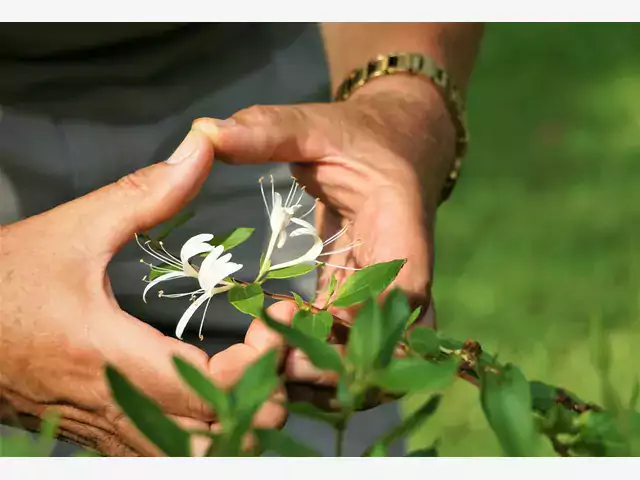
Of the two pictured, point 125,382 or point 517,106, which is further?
point 517,106

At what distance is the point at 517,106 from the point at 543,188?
0.18 m

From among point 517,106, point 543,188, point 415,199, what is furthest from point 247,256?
point 517,106

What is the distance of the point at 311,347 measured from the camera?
0.27m

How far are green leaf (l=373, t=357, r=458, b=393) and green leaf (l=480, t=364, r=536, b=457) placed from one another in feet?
0.06

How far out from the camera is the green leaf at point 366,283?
410mm

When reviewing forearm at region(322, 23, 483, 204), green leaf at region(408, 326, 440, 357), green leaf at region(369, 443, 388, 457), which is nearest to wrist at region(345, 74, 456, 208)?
forearm at region(322, 23, 483, 204)

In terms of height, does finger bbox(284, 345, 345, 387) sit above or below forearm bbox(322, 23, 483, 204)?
below

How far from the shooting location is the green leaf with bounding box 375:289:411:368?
0.93ft

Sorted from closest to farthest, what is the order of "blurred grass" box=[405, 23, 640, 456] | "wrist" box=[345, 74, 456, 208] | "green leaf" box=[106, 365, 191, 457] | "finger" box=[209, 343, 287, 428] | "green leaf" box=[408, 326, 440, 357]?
"green leaf" box=[106, 365, 191, 457] → "green leaf" box=[408, 326, 440, 357] → "finger" box=[209, 343, 287, 428] → "wrist" box=[345, 74, 456, 208] → "blurred grass" box=[405, 23, 640, 456]

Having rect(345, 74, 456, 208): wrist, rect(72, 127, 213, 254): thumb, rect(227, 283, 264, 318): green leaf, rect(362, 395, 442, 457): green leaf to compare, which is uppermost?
rect(345, 74, 456, 208): wrist

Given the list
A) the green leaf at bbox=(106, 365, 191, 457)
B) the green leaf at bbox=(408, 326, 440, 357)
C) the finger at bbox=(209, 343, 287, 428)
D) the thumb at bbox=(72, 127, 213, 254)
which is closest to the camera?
the green leaf at bbox=(106, 365, 191, 457)

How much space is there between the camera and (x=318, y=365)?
27 centimetres

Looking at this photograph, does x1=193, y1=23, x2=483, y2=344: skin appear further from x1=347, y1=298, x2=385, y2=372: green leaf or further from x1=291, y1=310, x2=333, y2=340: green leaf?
x1=347, y1=298, x2=385, y2=372: green leaf
